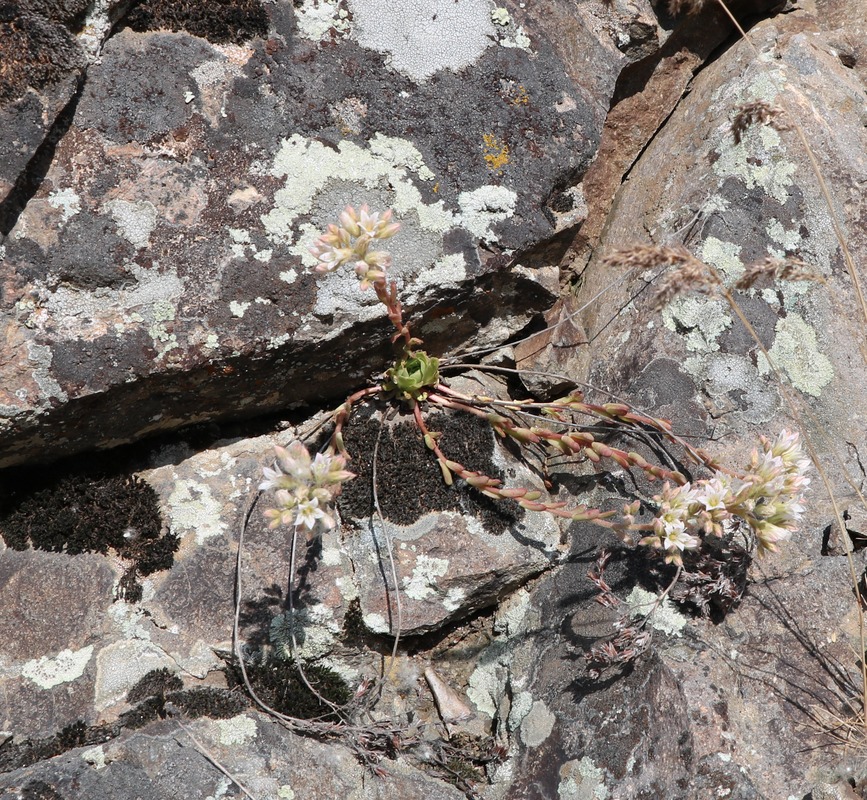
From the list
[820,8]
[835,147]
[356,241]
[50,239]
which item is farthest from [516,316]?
[820,8]

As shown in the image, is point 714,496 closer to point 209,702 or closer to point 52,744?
point 209,702

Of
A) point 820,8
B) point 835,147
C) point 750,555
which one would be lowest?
point 750,555

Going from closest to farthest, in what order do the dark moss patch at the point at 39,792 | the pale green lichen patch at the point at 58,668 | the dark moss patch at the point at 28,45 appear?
the dark moss patch at the point at 39,792
the dark moss patch at the point at 28,45
the pale green lichen patch at the point at 58,668

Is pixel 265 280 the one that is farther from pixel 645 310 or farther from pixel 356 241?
pixel 645 310

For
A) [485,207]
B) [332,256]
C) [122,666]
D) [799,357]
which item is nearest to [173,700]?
[122,666]

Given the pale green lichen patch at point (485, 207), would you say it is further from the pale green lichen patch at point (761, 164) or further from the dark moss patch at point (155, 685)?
the dark moss patch at point (155, 685)

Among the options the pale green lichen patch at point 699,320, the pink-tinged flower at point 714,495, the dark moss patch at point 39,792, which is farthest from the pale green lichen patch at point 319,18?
the dark moss patch at point 39,792

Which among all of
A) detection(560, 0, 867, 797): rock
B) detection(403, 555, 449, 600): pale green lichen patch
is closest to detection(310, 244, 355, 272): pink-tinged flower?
detection(560, 0, 867, 797): rock
